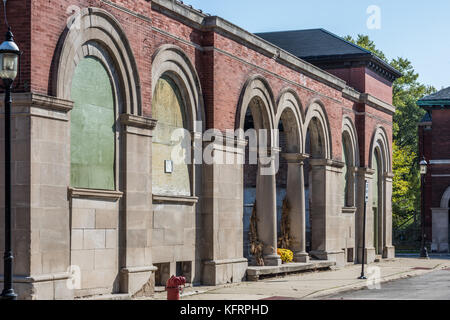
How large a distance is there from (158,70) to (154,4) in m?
1.72

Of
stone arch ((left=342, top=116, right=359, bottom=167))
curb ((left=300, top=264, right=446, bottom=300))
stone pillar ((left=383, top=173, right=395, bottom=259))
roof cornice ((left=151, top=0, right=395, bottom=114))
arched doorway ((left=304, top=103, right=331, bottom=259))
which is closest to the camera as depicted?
curb ((left=300, top=264, right=446, bottom=300))

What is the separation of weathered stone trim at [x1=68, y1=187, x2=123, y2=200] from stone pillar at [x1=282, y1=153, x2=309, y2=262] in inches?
497

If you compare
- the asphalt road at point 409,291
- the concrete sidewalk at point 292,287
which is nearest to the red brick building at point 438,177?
the concrete sidewalk at point 292,287

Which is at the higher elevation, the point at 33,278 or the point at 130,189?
the point at 130,189

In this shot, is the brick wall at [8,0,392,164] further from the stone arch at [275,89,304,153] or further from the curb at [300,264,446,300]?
the curb at [300,264,446,300]

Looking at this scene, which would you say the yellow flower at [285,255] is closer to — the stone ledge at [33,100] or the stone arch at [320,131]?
the stone arch at [320,131]

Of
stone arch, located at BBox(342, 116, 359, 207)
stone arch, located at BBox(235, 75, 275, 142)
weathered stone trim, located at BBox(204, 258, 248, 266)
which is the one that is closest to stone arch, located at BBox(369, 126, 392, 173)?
stone arch, located at BBox(342, 116, 359, 207)

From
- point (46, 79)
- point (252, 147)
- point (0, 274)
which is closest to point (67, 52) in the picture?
point (46, 79)

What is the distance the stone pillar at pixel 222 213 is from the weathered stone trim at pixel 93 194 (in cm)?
508

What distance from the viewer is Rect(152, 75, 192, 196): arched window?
22.7 meters

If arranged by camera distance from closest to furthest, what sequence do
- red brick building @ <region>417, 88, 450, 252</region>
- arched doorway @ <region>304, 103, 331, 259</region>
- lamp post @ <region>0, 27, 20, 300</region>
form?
lamp post @ <region>0, 27, 20, 300</region>, arched doorway @ <region>304, 103, 331, 259</region>, red brick building @ <region>417, 88, 450, 252</region>

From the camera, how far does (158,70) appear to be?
22.6 metres

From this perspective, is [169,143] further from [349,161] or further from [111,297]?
[349,161]
